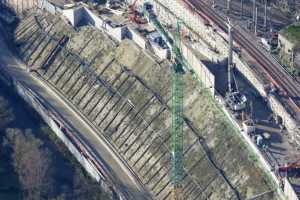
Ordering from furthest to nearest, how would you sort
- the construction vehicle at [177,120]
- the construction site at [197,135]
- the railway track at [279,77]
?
the railway track at [279,77]
the construction vehicle at [177,120]
the construction site at [197,135]

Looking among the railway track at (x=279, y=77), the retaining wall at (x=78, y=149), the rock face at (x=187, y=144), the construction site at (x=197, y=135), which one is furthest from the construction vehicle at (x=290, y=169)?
the retaining wall at (x=78, y=149)

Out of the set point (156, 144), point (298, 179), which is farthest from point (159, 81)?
point (298, 179)

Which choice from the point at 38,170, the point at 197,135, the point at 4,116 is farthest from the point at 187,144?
the point at 4,116

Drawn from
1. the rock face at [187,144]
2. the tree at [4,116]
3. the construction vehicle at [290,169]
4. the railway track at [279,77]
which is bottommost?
the tree at [4,116]

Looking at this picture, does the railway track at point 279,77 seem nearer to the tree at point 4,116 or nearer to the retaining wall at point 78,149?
the retaining wall at point 78,149

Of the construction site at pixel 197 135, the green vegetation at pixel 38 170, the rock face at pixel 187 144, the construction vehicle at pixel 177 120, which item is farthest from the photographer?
the green vegetation at pixel 38 170

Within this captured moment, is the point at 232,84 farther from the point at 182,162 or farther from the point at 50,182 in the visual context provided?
the point at 50,182

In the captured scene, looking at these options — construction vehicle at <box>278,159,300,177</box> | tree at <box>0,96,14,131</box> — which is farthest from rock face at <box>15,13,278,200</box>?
tree at <box>0,96,14,131</box>

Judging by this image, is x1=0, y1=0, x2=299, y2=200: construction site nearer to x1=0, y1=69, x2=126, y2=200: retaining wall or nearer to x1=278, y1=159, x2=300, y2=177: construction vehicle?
x1=278, y1=159, x2=300, y2=177: construction vehicle

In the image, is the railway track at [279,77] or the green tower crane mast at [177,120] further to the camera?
the railway track at [279,77]
